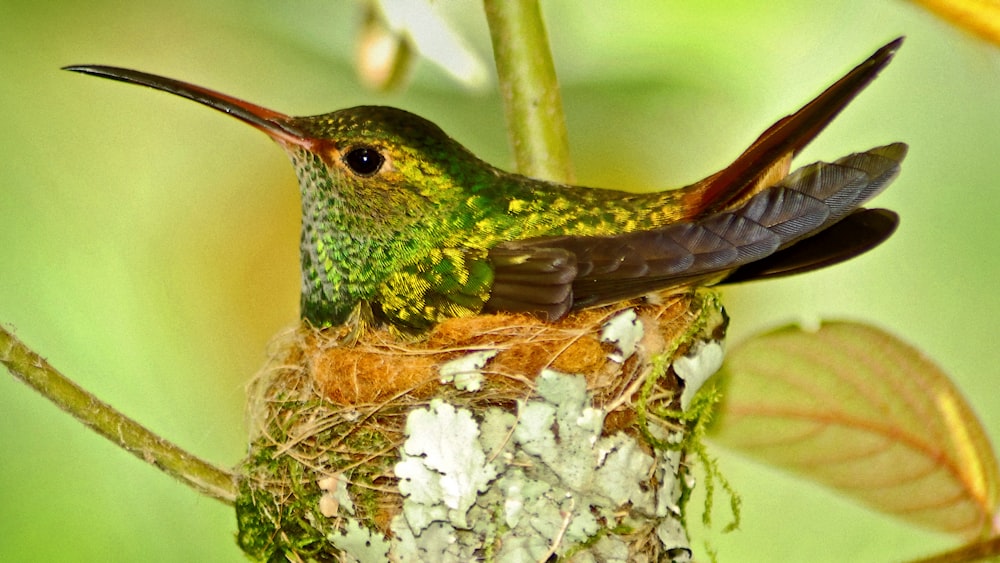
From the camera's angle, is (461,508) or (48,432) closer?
(461,508)

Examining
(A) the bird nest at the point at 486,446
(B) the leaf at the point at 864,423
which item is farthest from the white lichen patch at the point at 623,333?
(B) the leaf at the point at 864,423

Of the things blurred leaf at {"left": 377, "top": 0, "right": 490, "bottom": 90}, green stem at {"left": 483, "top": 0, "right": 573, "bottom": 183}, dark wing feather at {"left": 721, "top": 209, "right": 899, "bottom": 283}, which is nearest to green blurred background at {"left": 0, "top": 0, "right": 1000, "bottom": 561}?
blurred leaf at {"left": 377, "top": 0, "right": 490, "bottom": 90}

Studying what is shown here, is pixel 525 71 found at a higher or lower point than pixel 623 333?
higher

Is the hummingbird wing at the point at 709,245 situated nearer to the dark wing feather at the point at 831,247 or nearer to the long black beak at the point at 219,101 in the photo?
the dark wing feather at the point at 831,247

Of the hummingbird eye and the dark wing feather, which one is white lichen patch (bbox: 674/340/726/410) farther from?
the hummingbird eye

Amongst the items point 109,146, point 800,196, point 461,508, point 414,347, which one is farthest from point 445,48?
point 109,146

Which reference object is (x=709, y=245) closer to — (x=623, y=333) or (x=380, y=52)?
(x=623, y=333)

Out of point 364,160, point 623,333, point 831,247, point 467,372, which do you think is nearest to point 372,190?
point 364,160

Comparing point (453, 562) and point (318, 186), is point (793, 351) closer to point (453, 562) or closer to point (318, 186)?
point (453, 562)
